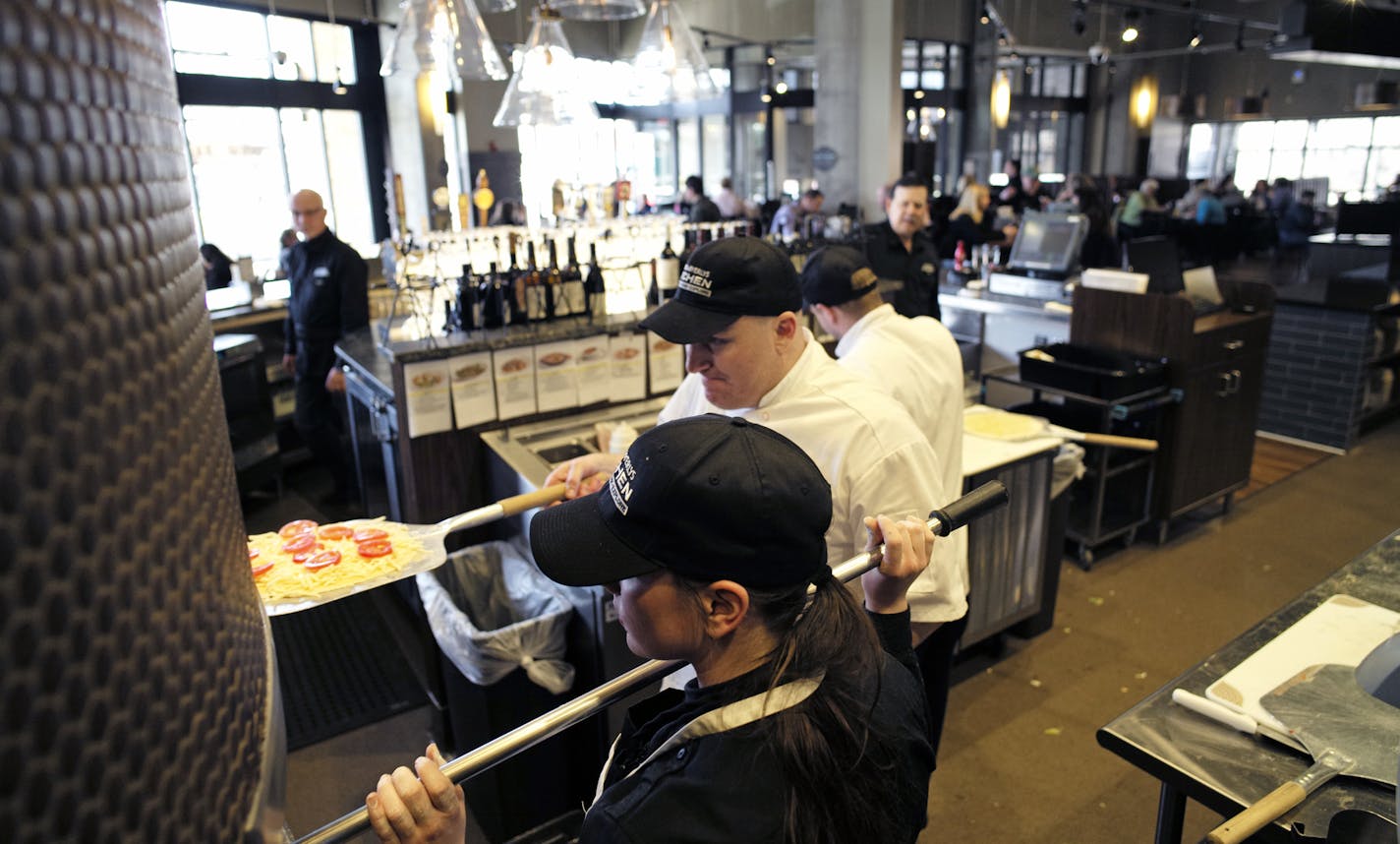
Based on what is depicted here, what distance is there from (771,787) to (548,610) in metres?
1.84

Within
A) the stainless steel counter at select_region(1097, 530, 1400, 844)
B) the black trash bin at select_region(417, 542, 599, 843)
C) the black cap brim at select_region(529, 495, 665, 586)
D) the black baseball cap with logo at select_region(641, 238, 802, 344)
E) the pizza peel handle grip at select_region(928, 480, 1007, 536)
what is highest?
the black baseball cap with logo at select_region(641, 238, 802, 344)

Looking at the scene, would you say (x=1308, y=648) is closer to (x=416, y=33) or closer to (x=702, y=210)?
(x=416, y=33)

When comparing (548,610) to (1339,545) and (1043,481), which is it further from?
(1339,545)

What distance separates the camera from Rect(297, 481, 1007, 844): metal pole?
0.90 meters

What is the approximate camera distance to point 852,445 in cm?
176

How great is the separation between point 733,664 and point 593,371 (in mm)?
2360

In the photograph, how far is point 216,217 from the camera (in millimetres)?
9859

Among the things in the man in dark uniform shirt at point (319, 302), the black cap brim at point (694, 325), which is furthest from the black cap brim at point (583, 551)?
the man in dark uniform shirt at point (319, 302)

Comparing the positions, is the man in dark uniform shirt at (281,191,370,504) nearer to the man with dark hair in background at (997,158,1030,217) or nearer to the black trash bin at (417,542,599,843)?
the black trash bin at (417,542,599,843)

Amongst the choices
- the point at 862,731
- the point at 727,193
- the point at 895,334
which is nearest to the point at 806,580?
the point at 862,731

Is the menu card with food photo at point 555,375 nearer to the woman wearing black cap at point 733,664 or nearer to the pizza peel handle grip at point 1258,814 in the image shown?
the woman wearing black cap at point 733,664

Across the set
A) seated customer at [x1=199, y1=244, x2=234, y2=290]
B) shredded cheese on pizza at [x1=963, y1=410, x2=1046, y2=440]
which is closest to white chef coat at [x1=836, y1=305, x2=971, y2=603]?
shredded cheese on pizza at [x1=963, y1=410, x2=1046, y2=440]

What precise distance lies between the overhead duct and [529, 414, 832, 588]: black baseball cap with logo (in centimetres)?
679

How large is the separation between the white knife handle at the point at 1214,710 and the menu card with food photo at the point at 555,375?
7.17 ft
